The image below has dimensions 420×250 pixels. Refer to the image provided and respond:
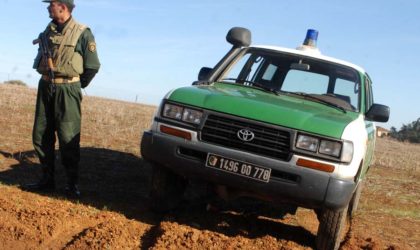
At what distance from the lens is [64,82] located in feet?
18.6

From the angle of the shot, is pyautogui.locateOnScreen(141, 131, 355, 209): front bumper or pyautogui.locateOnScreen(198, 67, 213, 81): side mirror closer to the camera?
pyautogui.locateOnScreen(141, 131, 355, 209): front bumper

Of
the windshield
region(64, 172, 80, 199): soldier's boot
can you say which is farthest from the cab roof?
region(64, 172, 80, 199): soldier's boot

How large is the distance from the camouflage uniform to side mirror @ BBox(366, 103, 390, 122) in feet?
9.84

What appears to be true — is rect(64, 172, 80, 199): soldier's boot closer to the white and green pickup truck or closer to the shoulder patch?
the white and green pickup truck

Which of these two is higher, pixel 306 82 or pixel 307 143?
pixel 306 82

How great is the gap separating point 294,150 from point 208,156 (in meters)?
0.74

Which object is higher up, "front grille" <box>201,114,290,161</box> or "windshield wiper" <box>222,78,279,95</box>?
"windshield wiper" <box>222,78,279,95</box>

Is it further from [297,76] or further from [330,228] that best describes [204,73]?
[330,228]

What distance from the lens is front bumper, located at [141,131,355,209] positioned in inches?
172

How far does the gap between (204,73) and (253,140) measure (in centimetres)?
180

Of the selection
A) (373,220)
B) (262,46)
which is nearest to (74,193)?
(262,46)

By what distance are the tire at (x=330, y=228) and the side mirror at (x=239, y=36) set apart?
7.32 ft

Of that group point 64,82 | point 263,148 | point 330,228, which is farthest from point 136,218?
point 330,228

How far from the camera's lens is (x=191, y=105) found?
4.76 m
